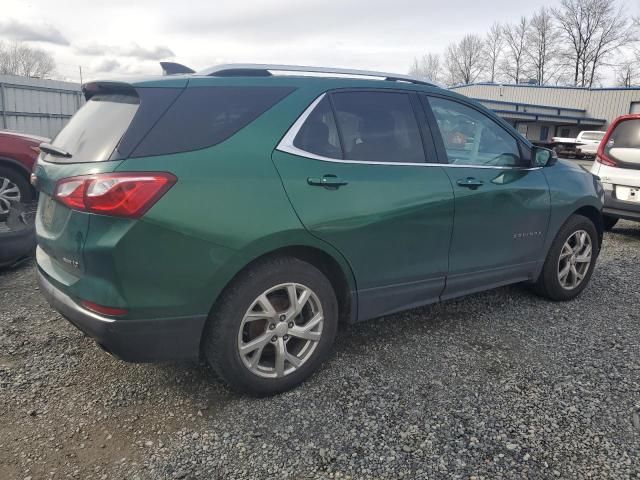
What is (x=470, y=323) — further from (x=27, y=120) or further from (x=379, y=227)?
(x=27, y=120)

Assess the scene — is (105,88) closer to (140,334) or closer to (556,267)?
(140,334)

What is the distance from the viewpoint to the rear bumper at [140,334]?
95.3 inches

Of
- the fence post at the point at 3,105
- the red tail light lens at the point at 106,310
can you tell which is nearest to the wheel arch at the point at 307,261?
the red tail light lens at the point at 106,310

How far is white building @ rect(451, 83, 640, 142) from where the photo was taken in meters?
36.7

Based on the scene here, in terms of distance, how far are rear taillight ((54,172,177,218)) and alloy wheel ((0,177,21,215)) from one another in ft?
13.0

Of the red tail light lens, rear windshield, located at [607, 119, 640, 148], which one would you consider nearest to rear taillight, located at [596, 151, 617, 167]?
rear windshield, located at [607, 119, 640, 148]

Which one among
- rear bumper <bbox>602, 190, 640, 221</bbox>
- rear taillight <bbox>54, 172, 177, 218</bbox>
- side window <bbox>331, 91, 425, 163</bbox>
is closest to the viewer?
rear taillight <bbox>54, 172, 177, 218</bbox>

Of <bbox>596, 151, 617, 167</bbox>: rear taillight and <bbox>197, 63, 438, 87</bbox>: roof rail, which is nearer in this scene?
<bbox>197, 63, 438, 87</bbox>: roof rail

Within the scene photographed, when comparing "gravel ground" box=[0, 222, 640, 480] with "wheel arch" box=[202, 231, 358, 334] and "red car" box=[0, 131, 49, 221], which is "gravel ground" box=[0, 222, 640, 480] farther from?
"red car" box=[0, 131, 49, 221]

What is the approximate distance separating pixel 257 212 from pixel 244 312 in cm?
52

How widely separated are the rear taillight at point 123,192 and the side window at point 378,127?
3.59 feet

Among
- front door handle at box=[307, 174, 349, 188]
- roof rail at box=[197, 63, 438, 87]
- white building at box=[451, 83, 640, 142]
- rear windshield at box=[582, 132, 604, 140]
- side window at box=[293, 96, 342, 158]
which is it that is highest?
roof rail at box=[197, 63, 438, 87]

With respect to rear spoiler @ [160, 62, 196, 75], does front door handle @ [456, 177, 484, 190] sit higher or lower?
lower

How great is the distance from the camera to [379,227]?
305cm
